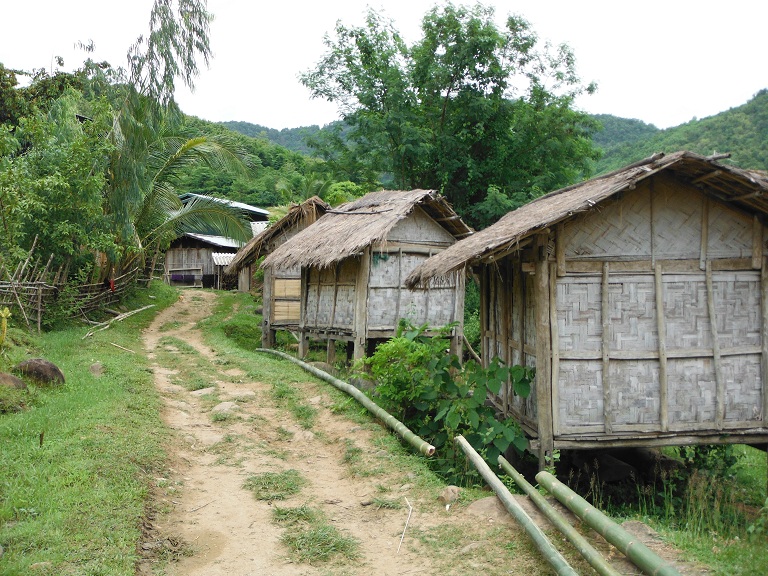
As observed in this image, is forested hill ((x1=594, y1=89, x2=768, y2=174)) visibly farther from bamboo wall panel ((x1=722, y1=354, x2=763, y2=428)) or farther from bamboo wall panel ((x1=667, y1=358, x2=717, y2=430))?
bamboo wall panel ((x1=667, y1=358, x2=717, y2=430))

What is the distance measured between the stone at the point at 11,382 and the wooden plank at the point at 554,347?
21.5 feet

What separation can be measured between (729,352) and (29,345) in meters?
11.4

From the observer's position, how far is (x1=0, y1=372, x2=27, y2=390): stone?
8.11 metres

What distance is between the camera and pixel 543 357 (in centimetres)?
685

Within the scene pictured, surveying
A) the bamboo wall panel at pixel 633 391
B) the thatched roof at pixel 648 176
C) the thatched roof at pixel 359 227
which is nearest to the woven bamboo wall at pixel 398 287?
the thatched roof at pixel 359 227

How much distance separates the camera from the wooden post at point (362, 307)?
12.7 metres

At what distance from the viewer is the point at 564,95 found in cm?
2294

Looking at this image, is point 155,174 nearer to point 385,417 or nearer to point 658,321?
point 385,417

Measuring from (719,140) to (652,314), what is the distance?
19605 millimetres

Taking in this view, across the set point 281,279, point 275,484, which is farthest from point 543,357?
point 281,279

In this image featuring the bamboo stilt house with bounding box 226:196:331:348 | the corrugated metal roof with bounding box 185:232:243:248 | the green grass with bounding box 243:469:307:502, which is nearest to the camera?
the green grass with bounding box 243:469:307:502

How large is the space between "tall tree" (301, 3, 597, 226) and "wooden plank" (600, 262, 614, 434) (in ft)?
46.6

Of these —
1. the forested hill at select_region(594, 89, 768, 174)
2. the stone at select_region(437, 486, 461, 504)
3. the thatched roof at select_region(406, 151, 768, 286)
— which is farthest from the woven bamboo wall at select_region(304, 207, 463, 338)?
the forested hill at select_region(594, 89, 768, 174)

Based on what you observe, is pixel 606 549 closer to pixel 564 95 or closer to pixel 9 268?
pixel 9 268
